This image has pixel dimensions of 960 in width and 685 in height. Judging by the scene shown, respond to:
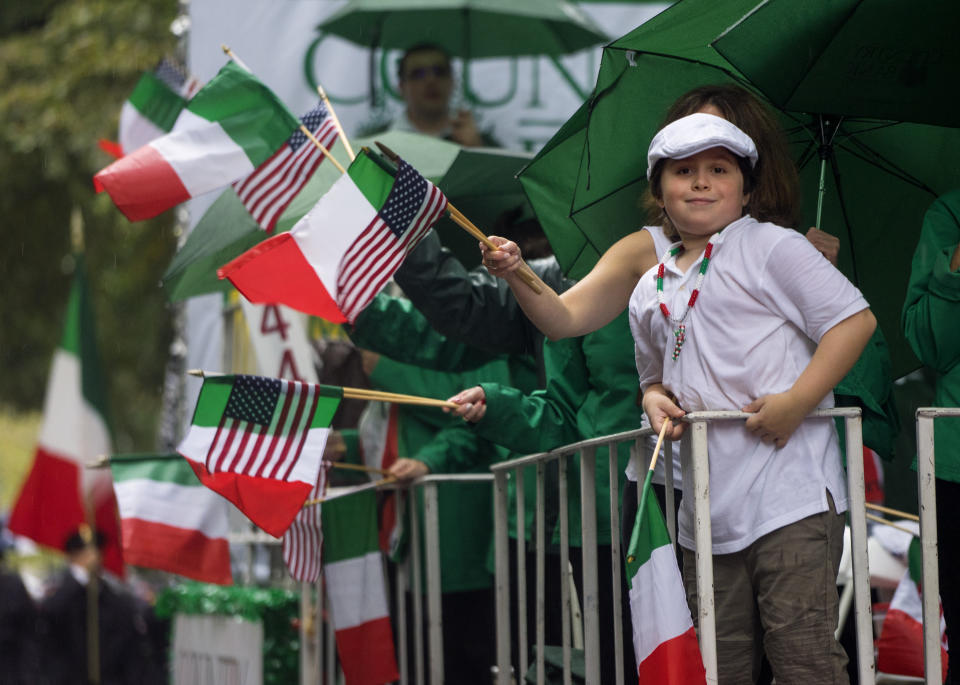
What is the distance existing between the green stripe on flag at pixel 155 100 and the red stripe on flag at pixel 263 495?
8.54 ft

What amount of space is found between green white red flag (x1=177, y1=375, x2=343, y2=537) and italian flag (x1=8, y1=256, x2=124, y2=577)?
18.4 feet

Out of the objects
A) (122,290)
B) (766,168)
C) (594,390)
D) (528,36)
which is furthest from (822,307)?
(122,290)

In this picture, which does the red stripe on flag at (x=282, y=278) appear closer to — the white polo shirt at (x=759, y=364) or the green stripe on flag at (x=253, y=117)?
the green stripe on flag at (x=253, y=117)

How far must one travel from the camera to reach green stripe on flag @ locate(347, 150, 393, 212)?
4.74 meters

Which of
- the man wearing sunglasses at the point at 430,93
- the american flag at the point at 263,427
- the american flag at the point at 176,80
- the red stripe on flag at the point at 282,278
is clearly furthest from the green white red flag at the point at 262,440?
the man wearing sunglasses at the point at 430,93

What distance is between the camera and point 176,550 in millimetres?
6641

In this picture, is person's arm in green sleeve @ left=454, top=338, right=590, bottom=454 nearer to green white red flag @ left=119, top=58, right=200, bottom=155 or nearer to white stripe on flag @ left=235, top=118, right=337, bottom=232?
white stripe on flag @ left=235, top=118, right=337, bottom=232

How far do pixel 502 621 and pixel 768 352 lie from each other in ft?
5.99

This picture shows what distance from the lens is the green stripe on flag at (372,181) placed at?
15.6ft

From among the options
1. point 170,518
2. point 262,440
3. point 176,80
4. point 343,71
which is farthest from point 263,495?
point 343,71

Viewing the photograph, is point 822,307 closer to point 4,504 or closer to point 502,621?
point 502,621

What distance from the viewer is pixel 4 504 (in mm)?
41500

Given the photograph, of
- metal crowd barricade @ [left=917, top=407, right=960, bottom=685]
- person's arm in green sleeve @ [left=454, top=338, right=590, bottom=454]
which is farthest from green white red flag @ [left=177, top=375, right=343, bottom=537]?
metal crowd barricade @ [left=917, top=407, right=960, bottom=685]

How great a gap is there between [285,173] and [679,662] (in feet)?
9.60
